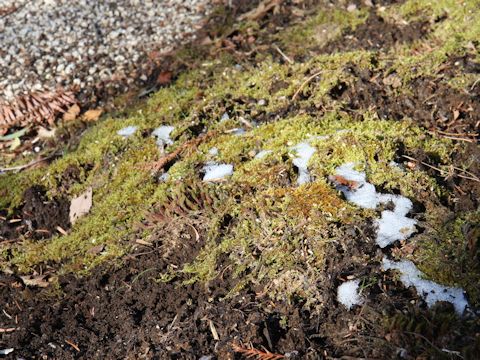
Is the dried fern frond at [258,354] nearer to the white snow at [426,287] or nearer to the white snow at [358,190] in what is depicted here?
the white snow at [426,287]

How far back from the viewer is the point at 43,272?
3.71 m

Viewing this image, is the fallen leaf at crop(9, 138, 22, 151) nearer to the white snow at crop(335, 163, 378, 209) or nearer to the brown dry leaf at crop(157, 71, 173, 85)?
the brown dry leaf at crop(157, 71, 173, 85)

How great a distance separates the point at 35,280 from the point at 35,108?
216 cm

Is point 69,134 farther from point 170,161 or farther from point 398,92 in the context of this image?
point 398,92

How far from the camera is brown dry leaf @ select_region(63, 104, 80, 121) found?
5.11 meters

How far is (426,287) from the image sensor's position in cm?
276

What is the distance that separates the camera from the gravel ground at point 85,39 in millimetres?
5453

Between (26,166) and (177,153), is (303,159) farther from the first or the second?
(26,166)

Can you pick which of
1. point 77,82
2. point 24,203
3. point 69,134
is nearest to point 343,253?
point 24,203

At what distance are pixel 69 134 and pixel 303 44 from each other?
229 centimetres

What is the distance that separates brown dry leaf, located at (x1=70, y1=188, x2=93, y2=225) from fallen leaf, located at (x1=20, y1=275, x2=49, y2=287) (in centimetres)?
51

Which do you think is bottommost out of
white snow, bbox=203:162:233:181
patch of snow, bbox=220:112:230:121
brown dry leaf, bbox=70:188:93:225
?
brown dry leaf, bbox=70:188:93:225

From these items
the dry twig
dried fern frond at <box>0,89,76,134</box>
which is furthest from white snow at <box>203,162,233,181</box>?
dried fern frond at <box>0,89,76,134</box>

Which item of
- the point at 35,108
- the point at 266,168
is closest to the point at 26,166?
the point at 35,108
